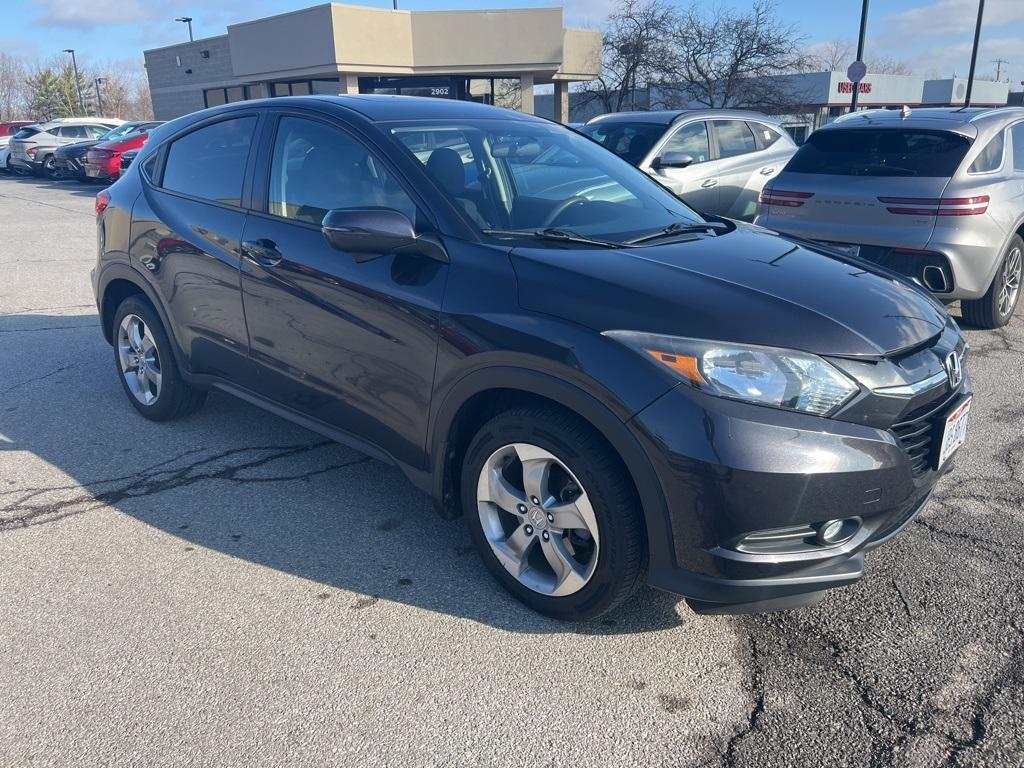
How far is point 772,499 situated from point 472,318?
1.18 metres

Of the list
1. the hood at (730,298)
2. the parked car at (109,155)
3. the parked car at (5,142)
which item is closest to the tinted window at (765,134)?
the hood at (730,298)

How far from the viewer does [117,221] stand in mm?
4867

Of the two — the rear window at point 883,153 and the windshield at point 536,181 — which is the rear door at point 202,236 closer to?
the windshield at point 536,181

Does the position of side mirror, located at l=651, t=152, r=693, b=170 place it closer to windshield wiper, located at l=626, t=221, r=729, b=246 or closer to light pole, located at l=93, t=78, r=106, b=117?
windshield wiper, located at l=626, t=221, r=729, b=246

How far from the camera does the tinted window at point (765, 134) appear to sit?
33.8 feet

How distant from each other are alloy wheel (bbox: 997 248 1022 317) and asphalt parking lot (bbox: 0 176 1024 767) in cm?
283

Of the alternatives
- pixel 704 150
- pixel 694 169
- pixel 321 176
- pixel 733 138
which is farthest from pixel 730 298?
pixel 733 138

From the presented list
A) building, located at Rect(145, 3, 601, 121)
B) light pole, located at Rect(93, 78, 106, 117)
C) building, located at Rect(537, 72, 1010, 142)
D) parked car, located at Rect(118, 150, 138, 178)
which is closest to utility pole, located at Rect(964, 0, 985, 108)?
building, located at Rect(537, 72, 1010, 142)

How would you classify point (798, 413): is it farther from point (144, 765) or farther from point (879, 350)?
point (144, 765)

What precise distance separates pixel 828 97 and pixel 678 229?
143ft

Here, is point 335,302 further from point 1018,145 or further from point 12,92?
point 12,92

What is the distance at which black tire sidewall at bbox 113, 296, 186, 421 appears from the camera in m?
4.64

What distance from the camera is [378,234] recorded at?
3.08 metres

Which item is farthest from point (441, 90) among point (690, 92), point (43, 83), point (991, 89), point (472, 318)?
point (43, 83)
